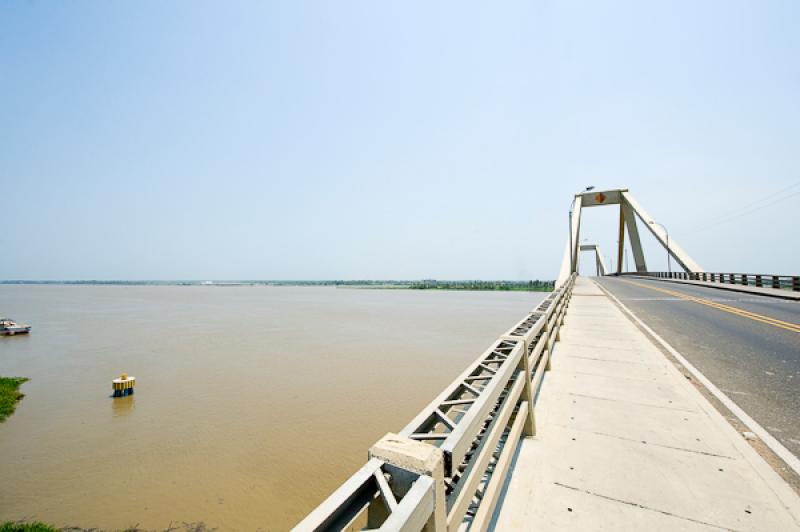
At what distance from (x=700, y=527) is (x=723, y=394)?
11.8ft

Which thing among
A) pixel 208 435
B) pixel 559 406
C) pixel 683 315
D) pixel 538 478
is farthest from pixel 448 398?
pixel 683 315

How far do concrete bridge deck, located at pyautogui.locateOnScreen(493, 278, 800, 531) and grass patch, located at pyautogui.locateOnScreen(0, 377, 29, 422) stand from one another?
626 inches

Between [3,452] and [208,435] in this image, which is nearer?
[3,452]

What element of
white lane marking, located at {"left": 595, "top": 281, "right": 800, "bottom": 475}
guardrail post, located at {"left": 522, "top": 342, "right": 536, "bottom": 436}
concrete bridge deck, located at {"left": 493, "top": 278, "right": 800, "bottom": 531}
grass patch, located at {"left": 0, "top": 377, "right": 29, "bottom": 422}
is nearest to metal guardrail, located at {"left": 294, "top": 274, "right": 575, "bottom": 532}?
Answer: concrete bridge deck, located at {"left": 493, "top": 278, "right": 800, "bottom": 531}

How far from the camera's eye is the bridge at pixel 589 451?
1464 millimetres

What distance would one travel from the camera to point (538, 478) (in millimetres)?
2795

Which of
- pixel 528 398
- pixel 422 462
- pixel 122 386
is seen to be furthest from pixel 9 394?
pixel 422 462

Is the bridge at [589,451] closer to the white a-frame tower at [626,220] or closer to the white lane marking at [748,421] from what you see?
the white lane marking at [748,421]

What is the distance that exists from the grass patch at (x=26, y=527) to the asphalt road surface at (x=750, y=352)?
1032cm

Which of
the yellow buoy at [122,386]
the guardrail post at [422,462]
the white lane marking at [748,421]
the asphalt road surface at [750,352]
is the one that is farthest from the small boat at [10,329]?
the asphalt road surface at [750,352]

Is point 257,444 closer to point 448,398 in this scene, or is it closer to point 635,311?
point 448,398

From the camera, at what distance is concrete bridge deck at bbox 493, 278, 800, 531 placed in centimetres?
235

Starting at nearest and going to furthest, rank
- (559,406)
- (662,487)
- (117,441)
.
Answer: (662,487), (559,406), (117,441)

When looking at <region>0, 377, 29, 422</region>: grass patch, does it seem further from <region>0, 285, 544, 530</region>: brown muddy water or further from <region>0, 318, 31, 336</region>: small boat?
<region>0, 318, 31, 336</region>: small boat
